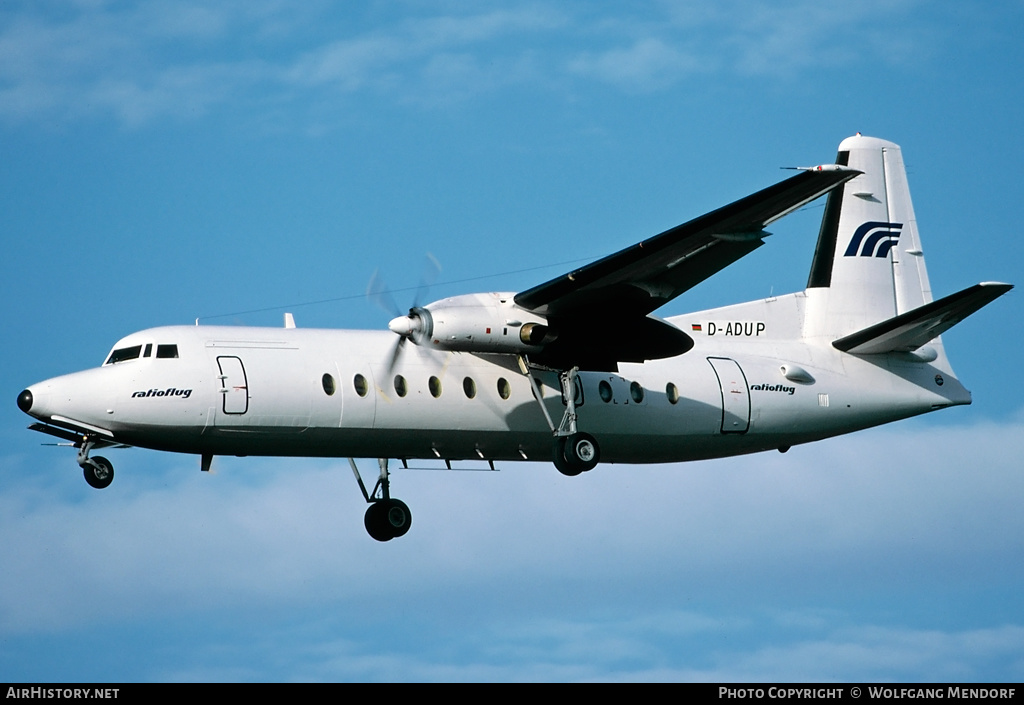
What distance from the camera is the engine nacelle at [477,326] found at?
19016 millimetres

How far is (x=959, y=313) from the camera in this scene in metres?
20.6

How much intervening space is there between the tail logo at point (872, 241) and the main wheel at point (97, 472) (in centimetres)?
1208

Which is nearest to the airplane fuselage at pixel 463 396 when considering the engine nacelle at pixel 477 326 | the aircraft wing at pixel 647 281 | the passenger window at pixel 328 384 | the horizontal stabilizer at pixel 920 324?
the passenger window at pixel 328 384

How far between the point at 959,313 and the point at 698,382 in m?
3.73

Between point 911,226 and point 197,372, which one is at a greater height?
point 911,226

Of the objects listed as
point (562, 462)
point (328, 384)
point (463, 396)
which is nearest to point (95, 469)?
point (328, 384)

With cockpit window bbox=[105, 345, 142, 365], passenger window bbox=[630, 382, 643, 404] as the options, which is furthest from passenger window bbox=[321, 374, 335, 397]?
passenger window bbox=[630, 382, 643, 404]

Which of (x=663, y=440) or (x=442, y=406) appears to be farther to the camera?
(x=663, y=440)

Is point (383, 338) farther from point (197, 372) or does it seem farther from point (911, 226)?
point (911, 226)

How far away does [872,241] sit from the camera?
2392cm

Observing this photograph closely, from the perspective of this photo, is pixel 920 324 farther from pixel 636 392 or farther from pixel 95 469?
pixel 95 469

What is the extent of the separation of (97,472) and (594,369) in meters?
6.66
